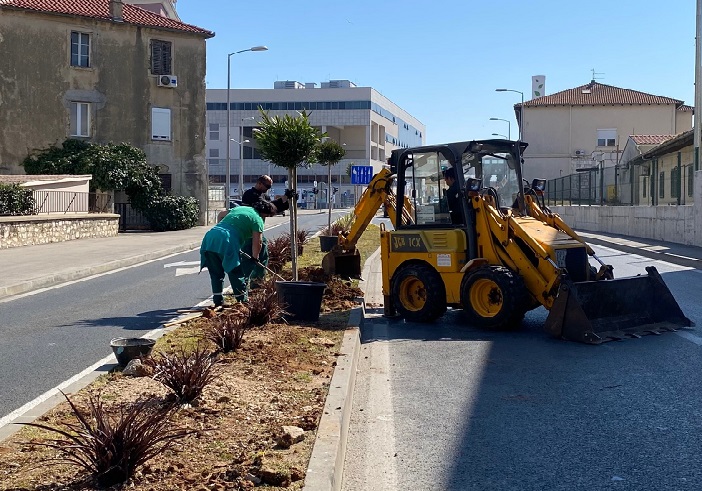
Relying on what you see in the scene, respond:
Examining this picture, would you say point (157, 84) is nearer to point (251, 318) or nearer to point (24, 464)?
point (251, 318)

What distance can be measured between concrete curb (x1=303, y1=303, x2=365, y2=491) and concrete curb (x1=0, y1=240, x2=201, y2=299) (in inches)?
352

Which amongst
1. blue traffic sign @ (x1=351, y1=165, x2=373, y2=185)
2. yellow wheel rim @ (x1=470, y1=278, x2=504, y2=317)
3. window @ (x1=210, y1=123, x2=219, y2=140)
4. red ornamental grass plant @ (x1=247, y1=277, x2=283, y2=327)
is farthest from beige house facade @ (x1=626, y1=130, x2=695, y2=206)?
window @ (x1=210, y1=123, x2=219, y2=140)

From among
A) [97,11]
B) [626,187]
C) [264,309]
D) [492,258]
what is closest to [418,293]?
[492,258]

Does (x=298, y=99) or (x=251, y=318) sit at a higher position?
(x=298, y=99)

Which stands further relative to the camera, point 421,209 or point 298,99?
point 298,99

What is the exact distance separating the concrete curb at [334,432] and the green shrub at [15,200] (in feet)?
69.5

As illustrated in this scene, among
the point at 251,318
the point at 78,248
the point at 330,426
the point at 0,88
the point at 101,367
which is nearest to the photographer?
the point at 330,426

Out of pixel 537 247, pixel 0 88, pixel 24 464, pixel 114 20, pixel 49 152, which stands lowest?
pixel 24 464

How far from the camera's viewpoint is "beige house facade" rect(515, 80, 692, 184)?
68.4m

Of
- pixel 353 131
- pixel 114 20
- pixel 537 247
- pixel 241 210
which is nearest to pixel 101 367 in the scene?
pixel 241 210

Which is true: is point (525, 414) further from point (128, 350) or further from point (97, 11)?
point (97, 11)

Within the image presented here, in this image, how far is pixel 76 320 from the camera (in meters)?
11.4

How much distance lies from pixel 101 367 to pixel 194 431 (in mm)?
2936

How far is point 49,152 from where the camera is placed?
125 ft
